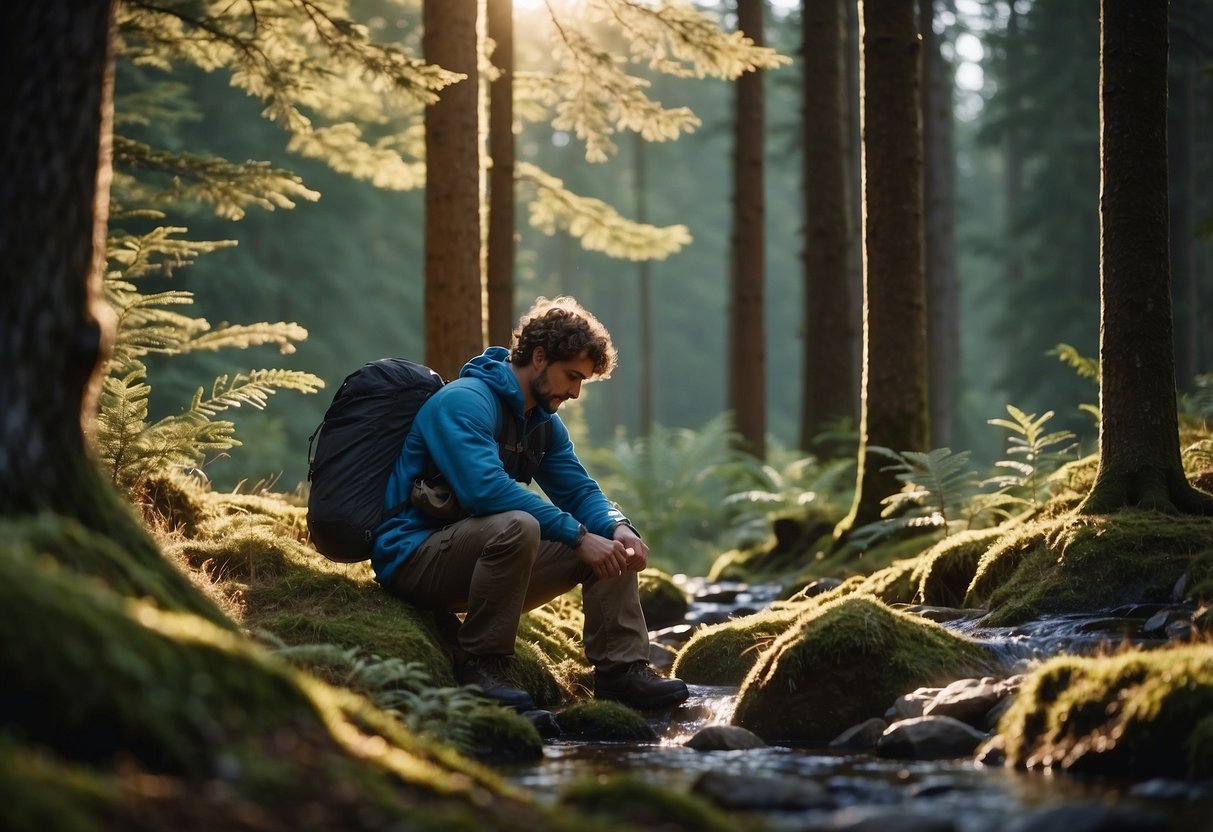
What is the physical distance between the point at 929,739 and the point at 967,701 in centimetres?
46

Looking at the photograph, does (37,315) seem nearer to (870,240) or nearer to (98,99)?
(98,99)

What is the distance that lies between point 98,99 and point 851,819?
3.19m

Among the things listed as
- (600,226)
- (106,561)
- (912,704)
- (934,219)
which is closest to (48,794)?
(106,561)

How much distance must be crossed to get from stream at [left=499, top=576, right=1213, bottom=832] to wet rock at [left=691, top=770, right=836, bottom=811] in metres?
0.03

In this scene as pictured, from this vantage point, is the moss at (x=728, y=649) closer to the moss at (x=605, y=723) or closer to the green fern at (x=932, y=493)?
the moss at (x=605, y=723)

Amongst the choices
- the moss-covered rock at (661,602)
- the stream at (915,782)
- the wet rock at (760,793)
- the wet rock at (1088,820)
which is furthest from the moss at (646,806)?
the moss-covered rock at (661,602)

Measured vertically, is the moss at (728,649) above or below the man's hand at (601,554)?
below

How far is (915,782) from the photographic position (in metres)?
4.41

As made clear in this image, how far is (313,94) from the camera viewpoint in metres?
9.49

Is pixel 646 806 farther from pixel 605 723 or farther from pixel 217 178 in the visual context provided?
pixel 217 178

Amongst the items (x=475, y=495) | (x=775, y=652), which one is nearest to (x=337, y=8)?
(x=475, y=495)

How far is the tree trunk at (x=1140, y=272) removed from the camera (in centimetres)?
731

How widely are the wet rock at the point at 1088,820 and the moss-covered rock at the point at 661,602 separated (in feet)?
21.3

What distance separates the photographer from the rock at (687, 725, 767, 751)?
5.27 metres
